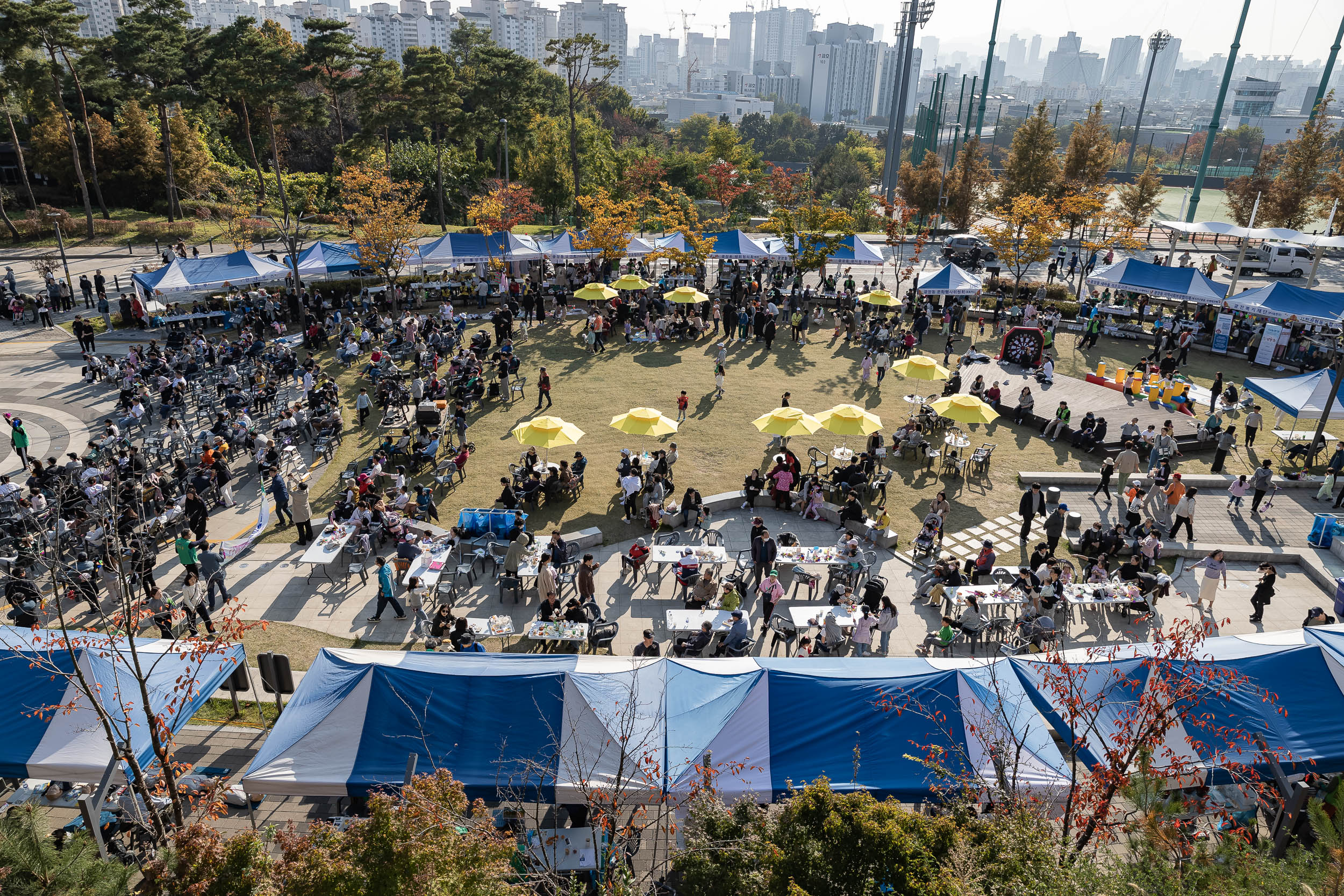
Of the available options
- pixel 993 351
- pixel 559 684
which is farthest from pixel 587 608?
pixel 993 351

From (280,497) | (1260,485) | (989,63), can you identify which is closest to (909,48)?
(989,63)

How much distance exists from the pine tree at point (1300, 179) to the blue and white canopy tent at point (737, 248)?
30176 millimetres

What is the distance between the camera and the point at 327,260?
29.8 metres

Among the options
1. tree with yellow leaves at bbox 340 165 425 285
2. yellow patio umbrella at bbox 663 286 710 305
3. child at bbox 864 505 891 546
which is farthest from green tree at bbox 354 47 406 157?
child at bbox 864 505 891 546

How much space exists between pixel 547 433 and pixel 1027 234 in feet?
83.2

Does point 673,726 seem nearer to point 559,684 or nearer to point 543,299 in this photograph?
point 559,684

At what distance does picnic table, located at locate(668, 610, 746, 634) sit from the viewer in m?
12.3

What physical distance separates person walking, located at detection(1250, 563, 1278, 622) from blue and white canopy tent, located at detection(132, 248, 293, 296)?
2996 cm

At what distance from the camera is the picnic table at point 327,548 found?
46.2ft

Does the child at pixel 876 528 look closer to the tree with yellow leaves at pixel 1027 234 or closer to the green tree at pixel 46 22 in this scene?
the tree with yellow leaves at pixel 1027 234

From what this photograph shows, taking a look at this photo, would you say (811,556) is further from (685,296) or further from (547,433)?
(685,296)

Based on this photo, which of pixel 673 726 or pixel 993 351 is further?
pixel 993 351

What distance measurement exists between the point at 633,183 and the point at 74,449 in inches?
1649

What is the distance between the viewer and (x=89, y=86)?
44062mm
